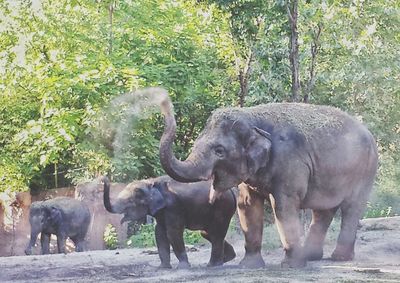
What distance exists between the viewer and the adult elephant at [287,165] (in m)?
8.35

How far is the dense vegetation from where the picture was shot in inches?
634

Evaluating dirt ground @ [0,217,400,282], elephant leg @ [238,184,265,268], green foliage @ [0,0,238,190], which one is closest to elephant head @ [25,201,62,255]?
green foliage @ [0,0,238,190]

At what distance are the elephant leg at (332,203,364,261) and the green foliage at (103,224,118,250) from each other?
10.0 metres

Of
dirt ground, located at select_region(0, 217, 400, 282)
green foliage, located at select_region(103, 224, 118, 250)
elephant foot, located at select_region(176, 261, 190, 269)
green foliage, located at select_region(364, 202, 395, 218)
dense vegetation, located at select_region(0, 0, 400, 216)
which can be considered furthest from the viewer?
green foliage, located at select_region(364, 202, 395, 218)

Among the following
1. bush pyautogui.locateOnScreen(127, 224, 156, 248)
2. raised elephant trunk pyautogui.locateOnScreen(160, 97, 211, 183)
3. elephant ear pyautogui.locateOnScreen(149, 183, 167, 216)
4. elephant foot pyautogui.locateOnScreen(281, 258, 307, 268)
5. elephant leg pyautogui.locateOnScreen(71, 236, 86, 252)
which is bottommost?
elephant leg pyautogui.locateOnScreen(71, 236, 86, 252)

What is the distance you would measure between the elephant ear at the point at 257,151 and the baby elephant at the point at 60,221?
1018 centimetres

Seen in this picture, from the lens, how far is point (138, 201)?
9336mm

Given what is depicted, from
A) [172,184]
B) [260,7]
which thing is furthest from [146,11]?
[172,184]

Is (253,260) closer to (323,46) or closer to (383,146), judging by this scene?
(323,46)

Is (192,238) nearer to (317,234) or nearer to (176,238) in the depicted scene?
(317,234)

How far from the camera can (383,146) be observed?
70.3 ft

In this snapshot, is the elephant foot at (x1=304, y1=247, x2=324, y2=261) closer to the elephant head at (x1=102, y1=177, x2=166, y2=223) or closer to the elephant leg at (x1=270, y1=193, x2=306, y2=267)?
the elephant leg at (x1=270, y1=193, x2=306, y2=267)

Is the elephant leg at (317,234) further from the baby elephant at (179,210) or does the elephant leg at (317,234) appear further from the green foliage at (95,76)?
the green foliage at (95,76)

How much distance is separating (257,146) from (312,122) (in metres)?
1.06
